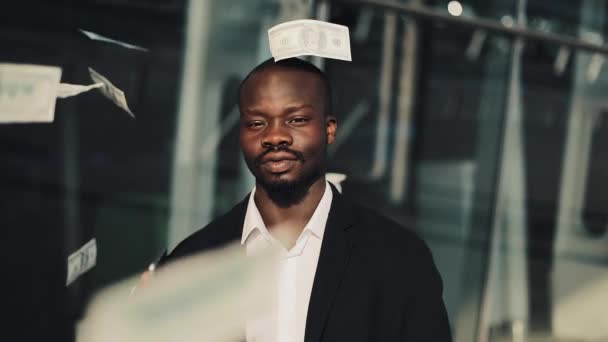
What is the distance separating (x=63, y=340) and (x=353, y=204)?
1983 millimetres

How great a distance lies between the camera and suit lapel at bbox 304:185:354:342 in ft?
7.15

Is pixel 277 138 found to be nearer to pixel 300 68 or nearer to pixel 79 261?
pixel 300 68

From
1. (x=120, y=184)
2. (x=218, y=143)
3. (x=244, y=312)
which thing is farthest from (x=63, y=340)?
(x=244, y=312)

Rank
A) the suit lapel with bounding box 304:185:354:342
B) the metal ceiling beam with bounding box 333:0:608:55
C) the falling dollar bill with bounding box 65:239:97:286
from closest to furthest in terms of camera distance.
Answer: the suit lapel with bounding box 304:185:354:342
the falling dollar bill with bounding box 65:239:97:286
the metal ceiling beam with bounding box 333:0:608:55

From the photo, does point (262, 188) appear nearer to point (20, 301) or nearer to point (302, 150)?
point (302, 150)

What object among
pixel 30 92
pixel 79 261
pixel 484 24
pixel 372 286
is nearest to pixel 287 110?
pixel 372 286

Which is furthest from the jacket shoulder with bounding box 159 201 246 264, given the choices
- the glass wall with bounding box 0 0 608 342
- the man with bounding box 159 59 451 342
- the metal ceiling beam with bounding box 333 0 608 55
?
the metal ceiling beam with bounding box 333 0 608 55

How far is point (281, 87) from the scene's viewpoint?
2273 millimetres

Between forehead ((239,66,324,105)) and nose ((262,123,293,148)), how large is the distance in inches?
2.3

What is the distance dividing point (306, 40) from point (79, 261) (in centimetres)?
95

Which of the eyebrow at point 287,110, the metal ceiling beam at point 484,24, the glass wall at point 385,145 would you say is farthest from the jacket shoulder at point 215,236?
the metal ceiling beam at point 484,24

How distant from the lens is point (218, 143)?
467cm

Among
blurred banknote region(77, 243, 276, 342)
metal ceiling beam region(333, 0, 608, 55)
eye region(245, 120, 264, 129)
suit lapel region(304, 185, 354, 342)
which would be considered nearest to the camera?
suit lapel region(304, 185, 354, 342)

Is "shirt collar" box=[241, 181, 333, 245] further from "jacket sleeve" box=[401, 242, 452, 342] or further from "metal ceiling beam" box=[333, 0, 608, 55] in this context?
"metal ceiling beam" box=[333, 0, 608, 55]
